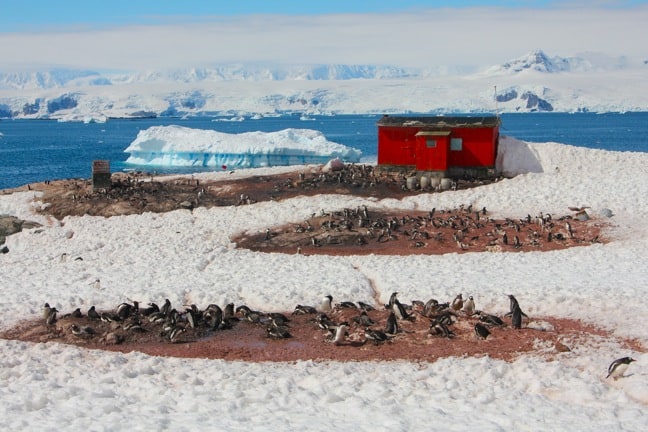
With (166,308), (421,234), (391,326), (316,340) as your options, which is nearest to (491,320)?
(391,326)

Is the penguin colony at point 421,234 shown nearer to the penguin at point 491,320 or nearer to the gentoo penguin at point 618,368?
the penguin at point 491,320

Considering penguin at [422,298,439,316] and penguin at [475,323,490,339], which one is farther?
penguin at [422,298,439,316]

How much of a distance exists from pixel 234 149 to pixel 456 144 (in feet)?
94.1

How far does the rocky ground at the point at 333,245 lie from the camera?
653 inches

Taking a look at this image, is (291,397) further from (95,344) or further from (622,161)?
(622,161)

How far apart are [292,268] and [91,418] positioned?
12.5m

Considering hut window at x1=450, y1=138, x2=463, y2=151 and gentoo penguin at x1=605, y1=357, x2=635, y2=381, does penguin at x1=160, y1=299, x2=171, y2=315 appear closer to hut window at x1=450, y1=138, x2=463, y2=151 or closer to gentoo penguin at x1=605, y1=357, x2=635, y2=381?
gentoo penguin at x1=605, y1=357, x2=635, y2=381

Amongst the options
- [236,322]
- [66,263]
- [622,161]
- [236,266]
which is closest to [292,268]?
[236,266]

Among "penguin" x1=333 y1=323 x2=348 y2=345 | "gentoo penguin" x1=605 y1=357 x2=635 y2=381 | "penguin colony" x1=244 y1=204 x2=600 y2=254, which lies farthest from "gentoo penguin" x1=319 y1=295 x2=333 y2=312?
"penguin colony" x1=244 y1=204 x2=600 y2=254

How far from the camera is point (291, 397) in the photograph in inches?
546

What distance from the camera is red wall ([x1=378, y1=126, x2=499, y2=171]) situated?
3709cm

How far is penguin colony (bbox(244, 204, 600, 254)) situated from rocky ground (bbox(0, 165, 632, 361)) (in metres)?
0.04

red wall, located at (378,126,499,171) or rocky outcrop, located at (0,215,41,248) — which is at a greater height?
red wall, located at (378,126,499,171)

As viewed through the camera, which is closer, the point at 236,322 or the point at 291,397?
the point at 291,397
